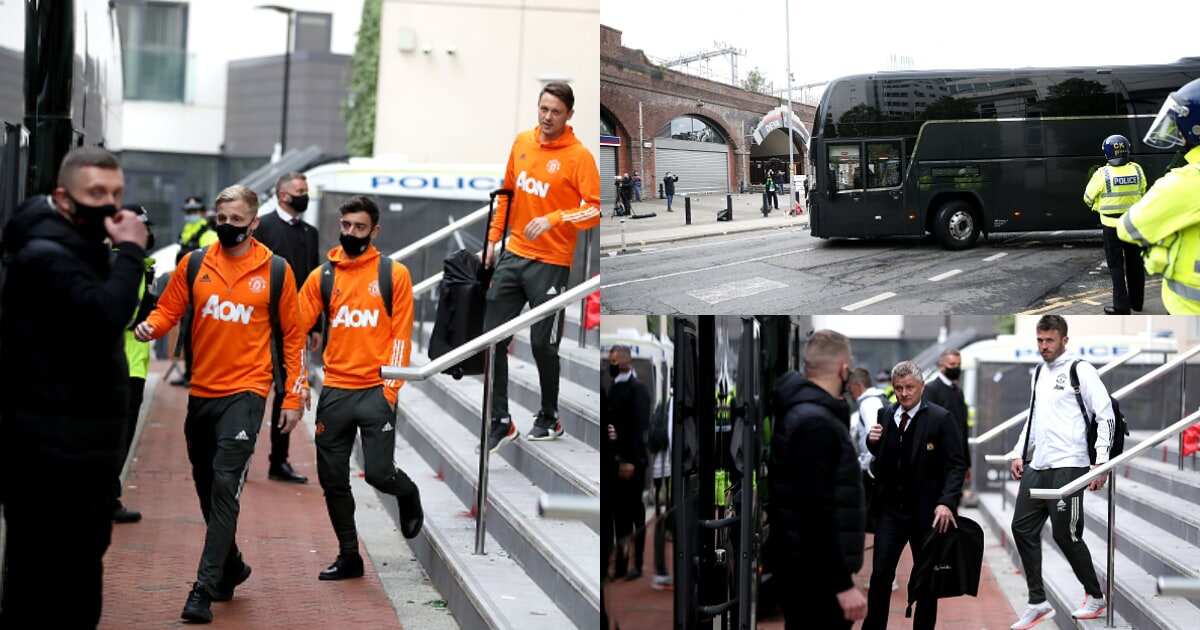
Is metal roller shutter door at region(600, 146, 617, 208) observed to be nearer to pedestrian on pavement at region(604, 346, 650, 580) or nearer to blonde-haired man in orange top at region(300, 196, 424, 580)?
pedestrian on pavement at region(604, 346, 650, 580)

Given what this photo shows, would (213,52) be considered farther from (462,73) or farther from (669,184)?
(669,184)

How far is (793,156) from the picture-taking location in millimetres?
4098

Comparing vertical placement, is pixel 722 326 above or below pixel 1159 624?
above

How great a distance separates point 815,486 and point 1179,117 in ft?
4.86

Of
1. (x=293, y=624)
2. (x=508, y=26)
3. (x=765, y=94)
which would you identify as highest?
(x=508, y=26)

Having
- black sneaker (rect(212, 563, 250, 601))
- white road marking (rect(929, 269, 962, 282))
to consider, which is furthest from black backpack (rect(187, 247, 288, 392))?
white road marking (rect(929, 269, 962, 282))

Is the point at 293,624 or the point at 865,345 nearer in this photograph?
the point at 865,345

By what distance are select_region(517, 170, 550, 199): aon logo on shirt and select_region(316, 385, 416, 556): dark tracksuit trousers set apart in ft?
4.33

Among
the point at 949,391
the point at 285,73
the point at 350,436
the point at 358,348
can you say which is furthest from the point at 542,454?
the point at 285,73

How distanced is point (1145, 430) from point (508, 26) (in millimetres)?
17758

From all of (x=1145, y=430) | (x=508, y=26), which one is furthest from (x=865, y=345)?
(x=508, y=26)

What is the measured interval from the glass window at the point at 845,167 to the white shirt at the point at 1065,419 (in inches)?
62.5

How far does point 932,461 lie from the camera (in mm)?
5293

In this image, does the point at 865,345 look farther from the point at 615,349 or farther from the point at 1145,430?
the point at 1145,430
